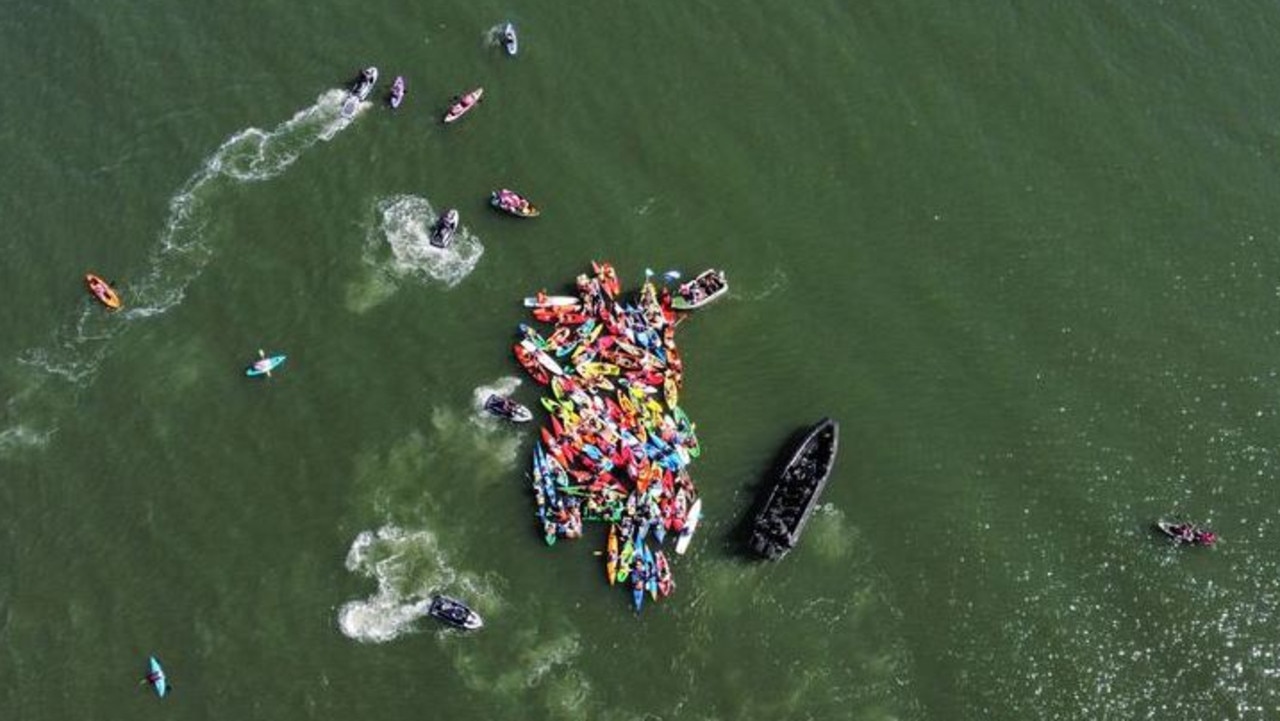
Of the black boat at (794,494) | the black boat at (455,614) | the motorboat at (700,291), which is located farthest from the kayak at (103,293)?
the black boat at (794,494)

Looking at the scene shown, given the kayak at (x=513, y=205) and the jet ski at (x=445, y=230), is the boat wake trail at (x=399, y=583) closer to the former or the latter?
the jet ski at (x=445, y=230)

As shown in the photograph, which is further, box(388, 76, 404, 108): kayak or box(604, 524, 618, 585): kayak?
box(388, 76, 404, 108): kayak

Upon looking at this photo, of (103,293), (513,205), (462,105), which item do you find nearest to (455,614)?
(513,205)

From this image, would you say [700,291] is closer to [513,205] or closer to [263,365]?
[513,205]

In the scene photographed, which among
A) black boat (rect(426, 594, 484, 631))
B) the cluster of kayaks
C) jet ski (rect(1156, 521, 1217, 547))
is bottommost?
black boat (rect(426, 594, 484, 631))

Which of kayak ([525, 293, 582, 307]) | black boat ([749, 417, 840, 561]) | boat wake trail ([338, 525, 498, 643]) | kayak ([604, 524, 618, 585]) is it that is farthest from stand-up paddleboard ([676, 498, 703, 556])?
kayak ([525, 293, 582, 307])

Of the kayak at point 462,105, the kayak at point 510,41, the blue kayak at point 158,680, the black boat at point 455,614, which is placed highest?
the kayak at point 510,41

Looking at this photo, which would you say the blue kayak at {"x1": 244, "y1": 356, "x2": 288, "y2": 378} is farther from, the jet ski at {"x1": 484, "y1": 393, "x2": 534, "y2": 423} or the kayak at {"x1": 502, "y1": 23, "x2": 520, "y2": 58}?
the kayak at {"x1": 502, "y1": 23, "x2": 520, "y2": 58}
